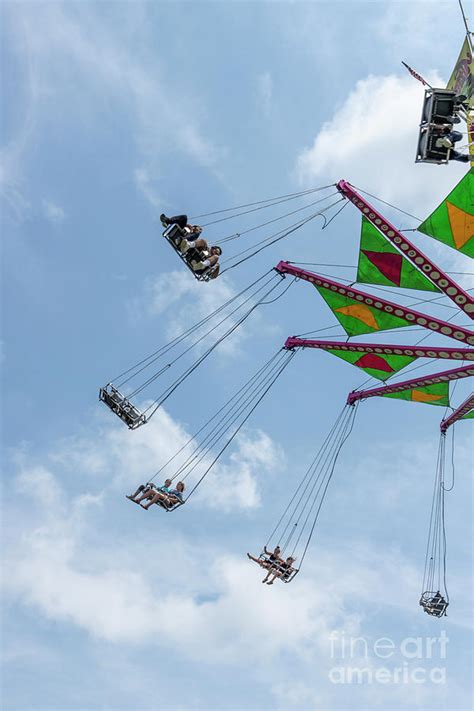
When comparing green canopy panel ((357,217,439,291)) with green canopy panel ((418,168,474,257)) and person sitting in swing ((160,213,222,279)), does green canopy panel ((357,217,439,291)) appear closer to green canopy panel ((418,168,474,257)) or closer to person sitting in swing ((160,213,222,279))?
green canopy panel ((418,168,474,257))

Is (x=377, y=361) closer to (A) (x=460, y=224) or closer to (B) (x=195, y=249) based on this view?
(A) (x=460, y=224)

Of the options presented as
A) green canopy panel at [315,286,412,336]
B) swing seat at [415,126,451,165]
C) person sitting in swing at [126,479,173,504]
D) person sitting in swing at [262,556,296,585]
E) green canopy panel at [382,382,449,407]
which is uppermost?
green canopy panel at [382,382,449,407]

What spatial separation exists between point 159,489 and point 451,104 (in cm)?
1235

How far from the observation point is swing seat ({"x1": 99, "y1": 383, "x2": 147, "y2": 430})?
56.1 feet

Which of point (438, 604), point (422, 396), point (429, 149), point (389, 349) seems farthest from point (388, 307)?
point (438, 604)

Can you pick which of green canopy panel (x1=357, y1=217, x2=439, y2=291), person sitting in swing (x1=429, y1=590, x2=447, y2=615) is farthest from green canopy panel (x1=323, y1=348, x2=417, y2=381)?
person sitting in swing (x1=429, y1=590, x2=447, y2=615)

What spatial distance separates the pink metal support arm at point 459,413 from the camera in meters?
19.5

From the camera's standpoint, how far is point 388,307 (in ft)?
51.3

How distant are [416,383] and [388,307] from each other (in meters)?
4.25

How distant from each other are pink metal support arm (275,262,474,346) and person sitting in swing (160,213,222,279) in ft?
7.70

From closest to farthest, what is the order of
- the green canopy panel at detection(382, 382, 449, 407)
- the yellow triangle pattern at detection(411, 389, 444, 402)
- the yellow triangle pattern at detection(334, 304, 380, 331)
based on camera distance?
1. the yellow triangle pattern at detection(334, 304, 380, 331)
2. the green canopy panel at detection(382, 382, 449, 407)
3. the yellow triangle pattern at detection(411, 389, 444, 402)

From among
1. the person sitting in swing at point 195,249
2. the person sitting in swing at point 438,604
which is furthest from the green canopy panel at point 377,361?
the person sitting in swing at point 438,604

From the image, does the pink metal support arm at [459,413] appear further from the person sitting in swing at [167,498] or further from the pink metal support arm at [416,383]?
the person sitting in swing at [167,498]

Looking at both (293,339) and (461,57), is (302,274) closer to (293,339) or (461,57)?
(293,339)
